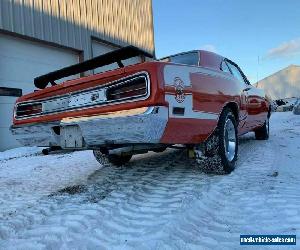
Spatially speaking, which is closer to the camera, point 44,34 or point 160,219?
point 160,219

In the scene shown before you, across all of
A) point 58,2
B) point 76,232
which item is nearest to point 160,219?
point 76,232

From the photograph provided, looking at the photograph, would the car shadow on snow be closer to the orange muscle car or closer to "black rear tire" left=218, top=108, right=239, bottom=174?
"black rear tire" left=218, top=108, right=239, bottom=174

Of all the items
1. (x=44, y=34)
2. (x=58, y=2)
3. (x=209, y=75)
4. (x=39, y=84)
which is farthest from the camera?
(x=58, y=2)

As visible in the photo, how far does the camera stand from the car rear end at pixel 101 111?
285cm

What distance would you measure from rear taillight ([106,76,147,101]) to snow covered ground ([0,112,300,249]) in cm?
95

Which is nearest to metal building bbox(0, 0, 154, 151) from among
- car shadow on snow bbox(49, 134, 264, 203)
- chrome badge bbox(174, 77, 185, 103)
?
car shadow on snow bbox(49, 134, 264, 203)

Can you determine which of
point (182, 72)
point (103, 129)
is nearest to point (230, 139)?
point (182, 72)

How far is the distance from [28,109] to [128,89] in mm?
1441

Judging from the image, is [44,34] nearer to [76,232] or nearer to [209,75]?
[209,75]

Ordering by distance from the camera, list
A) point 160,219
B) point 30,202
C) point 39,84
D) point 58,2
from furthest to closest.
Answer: point 58,2 → point 39,84 → point 30,202 → point 160,219

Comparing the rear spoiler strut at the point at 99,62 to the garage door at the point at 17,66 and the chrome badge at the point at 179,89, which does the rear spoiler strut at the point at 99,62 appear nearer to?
the chrome badge at the point at 179,89

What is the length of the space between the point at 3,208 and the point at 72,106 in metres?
1.12

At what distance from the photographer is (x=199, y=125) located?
339 centimetres

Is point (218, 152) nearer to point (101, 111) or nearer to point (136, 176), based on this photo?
point (136, 176)
